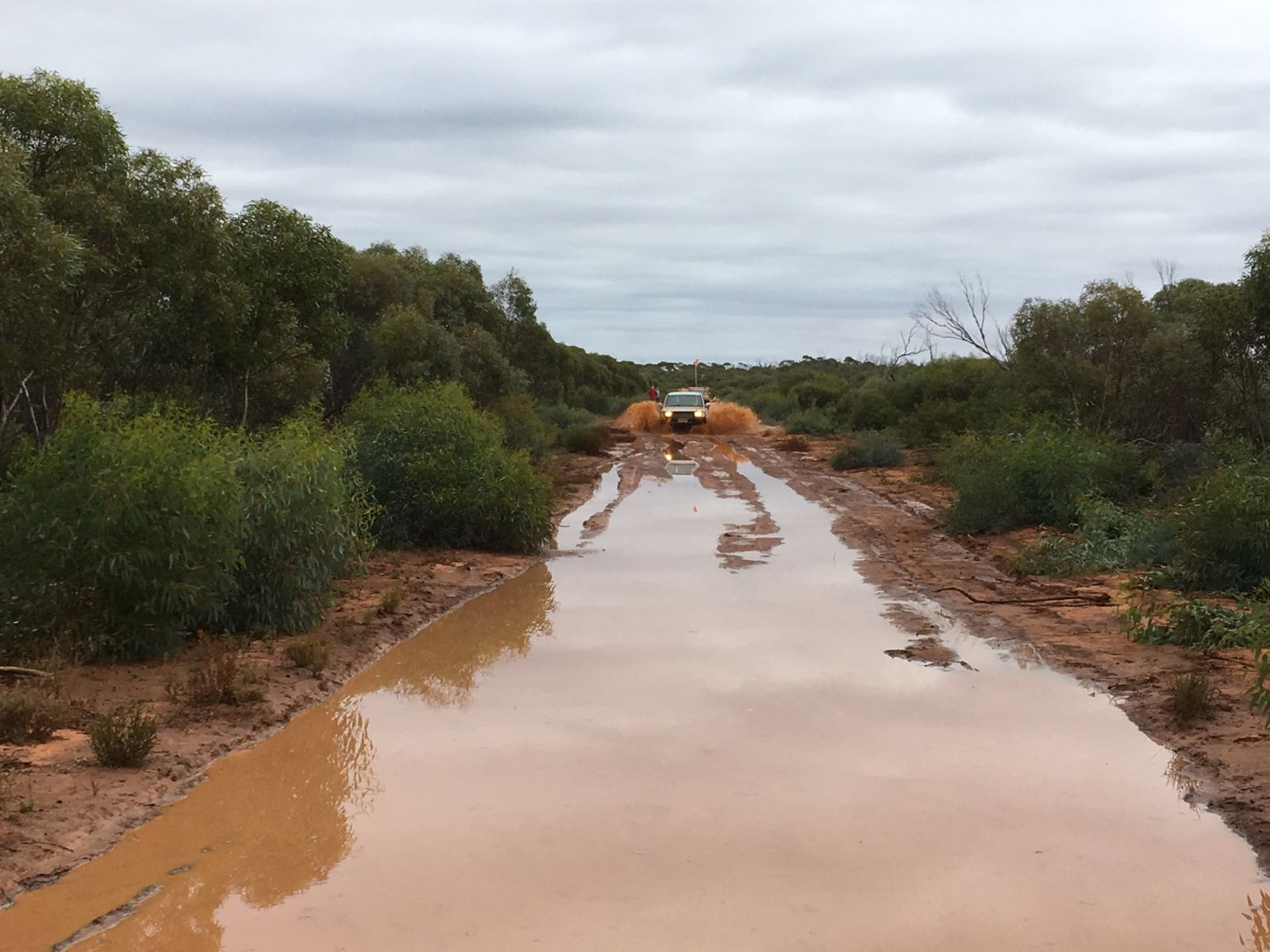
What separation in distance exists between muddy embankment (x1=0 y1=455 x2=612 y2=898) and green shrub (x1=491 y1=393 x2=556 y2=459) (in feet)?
55.6

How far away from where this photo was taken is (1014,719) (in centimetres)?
930

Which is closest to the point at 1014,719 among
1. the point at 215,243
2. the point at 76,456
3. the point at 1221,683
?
the point at 1221,683

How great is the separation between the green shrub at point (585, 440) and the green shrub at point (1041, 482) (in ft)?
62.1

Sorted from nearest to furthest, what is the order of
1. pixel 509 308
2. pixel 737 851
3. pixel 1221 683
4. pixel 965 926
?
pixel 965 926
pixel 737 851
pixel 1221 683
pixel 509 308

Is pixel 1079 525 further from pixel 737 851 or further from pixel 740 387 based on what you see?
pixel 740 387

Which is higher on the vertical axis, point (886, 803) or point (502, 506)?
point (502, 506)

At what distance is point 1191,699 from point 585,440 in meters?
30.7

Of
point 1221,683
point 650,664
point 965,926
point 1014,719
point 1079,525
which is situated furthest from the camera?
point 1079,525

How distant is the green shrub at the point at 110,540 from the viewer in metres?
9.78

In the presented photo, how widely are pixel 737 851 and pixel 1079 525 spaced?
1402 centimetres

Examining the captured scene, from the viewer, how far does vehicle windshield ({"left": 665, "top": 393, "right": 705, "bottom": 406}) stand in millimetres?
49969

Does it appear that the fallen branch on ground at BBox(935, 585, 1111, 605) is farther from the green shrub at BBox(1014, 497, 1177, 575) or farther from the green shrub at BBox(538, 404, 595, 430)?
the green shrub at BBox(538, 404, 595, 430)

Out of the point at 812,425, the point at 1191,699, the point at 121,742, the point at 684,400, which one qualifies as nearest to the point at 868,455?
the point at 812,425

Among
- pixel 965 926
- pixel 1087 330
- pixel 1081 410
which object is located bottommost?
pixel 965 926
